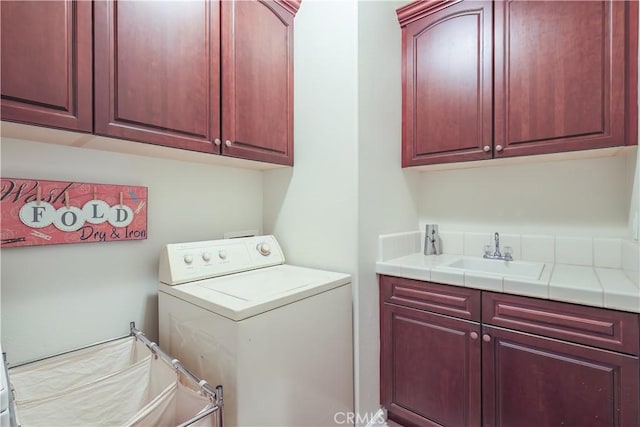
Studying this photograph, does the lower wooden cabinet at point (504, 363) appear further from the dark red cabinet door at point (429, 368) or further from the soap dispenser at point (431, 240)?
the soap dispenser at point (431, 240)

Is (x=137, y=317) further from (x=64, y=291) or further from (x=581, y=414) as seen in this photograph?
(x=581, y=414)

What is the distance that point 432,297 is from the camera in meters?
1.53

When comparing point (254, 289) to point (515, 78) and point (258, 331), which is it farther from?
point (515, 78)

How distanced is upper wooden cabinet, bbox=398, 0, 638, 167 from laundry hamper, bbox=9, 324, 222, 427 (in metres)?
1.60

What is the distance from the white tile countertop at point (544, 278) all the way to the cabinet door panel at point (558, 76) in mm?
596

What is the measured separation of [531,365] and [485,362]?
0.17 metres

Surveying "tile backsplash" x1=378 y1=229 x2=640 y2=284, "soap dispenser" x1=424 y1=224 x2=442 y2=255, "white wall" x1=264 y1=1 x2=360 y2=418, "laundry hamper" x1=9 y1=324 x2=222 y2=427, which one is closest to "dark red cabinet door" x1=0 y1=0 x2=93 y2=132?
"laundry hamper" x1=9 y1=324 x2=222 y2=427

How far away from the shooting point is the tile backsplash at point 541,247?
1532 millimetres

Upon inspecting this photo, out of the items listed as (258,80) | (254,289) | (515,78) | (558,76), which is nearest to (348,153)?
(258,80)

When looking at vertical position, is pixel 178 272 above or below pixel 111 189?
below

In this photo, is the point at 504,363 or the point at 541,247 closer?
the point at 504,363

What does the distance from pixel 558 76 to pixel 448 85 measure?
19.8 inches

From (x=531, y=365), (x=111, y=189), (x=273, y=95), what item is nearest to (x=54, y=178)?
(x=111, y=189)

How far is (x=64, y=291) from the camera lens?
4.06 feet
